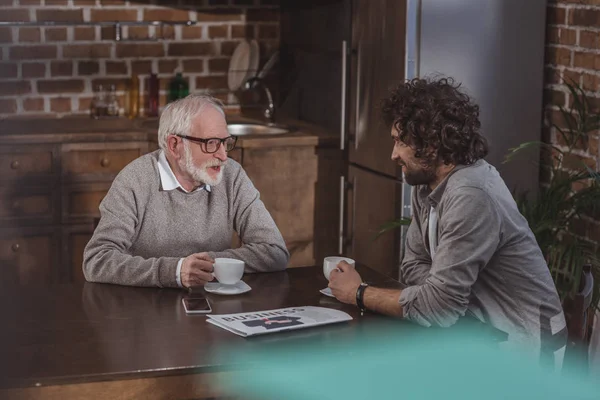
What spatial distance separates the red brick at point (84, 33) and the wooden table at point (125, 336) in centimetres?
257

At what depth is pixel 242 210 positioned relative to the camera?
2984 millimetres

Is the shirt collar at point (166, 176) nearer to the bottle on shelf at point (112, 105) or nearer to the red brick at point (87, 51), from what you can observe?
the bottle on shelf at point (112, 105)

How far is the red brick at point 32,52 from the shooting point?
4781 millimetres

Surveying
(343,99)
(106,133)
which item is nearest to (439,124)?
(343,99)

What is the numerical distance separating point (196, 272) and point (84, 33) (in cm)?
271

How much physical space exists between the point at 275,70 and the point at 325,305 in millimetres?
2898

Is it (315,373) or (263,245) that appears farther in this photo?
(263,245)

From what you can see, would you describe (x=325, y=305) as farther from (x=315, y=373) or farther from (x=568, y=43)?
(x=568, y=43)

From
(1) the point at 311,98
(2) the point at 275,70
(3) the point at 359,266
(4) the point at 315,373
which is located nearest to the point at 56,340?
(4) the point at 315,373

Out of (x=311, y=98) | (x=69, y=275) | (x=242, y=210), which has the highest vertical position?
(x=311, y=98)

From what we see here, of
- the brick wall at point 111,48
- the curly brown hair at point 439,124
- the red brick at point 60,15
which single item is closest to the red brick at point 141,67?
the brick wall at point 111,48

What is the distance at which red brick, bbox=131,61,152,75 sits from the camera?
16.4 ft

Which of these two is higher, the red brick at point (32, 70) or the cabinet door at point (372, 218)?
the red brick at point (32, 70)

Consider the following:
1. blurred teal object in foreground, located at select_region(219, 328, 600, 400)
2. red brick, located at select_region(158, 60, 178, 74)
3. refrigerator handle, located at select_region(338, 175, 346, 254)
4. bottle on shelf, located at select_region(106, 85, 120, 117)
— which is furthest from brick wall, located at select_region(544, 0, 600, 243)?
bottle on shelf, located at select_region(106, 85, 120, 117)
